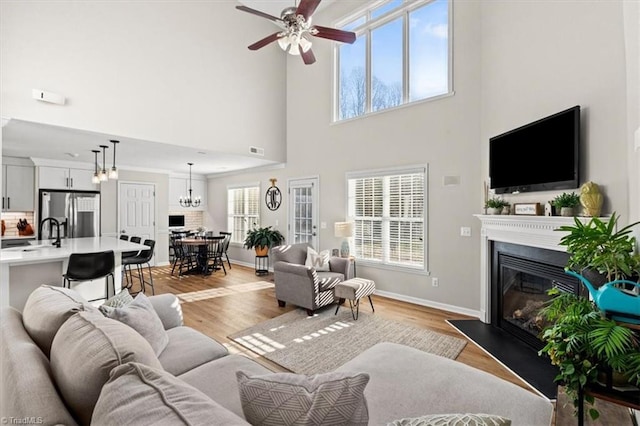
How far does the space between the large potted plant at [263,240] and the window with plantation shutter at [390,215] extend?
1.98 metres

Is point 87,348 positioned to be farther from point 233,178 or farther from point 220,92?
point 233,178

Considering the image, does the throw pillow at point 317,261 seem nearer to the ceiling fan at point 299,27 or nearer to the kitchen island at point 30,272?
the kitchen island at point 30,272

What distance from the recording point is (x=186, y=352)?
6.28 feet

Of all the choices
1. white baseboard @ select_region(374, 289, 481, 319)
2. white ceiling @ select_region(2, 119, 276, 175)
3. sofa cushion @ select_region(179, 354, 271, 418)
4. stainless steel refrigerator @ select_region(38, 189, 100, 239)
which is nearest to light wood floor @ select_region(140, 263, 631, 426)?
white baseboard @ select_region(374, 289, 481, 319)

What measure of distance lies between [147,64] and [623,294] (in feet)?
18.9

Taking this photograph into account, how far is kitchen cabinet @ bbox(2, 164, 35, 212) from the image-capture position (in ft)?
19.6

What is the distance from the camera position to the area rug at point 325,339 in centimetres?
295

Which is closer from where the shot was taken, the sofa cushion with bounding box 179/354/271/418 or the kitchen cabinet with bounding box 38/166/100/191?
the sofa cushion with bounding box 179/354/271/418

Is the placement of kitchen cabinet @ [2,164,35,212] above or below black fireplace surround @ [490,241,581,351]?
above

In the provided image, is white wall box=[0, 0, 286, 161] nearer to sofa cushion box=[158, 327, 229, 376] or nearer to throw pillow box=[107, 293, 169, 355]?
throw pillow box=[107, 293, 169, 355]

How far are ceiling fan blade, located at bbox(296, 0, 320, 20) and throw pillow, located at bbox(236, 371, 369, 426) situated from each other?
2.97m

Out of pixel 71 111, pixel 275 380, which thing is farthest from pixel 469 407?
pixel 71 111

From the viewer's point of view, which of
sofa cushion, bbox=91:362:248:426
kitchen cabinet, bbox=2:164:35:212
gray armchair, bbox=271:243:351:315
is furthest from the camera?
kitchen cabinet, bbox=2:164:35:212

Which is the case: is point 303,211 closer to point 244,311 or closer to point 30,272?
point 244,311
